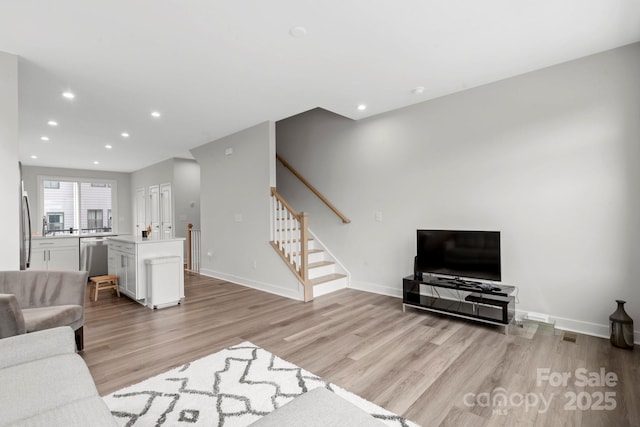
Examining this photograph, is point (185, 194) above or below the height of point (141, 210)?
above

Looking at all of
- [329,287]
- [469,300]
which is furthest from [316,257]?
[469,300]

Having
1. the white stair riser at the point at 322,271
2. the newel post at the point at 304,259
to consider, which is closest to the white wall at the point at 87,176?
the white stair riser at the point at 322,271

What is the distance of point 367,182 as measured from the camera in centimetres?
481

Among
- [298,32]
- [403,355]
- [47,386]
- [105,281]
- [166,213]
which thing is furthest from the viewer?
[166,213]

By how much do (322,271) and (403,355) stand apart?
98.2 inches

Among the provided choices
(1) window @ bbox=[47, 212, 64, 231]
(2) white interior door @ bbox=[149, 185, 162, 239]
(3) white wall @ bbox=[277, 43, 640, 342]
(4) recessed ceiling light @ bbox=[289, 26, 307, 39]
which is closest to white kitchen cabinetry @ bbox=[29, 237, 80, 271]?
(2) white interior door @ bbox=[149, 185, 162, 239]

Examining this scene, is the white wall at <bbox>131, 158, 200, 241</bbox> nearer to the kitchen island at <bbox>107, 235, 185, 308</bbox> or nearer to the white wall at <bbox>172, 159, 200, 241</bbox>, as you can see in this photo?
the white wall at <bbox>172, 159, 200, 241</bbox>

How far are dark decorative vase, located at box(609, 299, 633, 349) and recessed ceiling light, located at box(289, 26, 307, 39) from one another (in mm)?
3660

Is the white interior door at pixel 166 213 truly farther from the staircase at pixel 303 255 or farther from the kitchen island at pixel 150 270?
the staircase at pixel 303 255

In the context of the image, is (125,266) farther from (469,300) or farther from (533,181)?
(533,181)

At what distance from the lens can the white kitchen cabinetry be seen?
5098 mm

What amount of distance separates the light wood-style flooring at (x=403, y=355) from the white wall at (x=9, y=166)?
1.09 meters

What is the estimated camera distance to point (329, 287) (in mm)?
4773

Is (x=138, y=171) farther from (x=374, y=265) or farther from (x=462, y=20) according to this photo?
(x=462, y=20)
